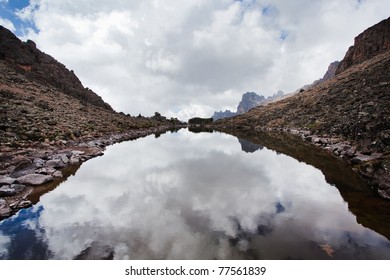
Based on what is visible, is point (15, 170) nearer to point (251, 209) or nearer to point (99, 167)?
point (99, 167)

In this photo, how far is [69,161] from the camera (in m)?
20.8

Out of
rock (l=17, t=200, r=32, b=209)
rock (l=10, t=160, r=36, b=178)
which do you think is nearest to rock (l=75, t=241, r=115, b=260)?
rock (l=17, t=200, r=32, b=209)

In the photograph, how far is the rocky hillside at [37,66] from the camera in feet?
209

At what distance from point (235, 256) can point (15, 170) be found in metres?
15.6

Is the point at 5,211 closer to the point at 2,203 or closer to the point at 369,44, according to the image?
the point at 2,203

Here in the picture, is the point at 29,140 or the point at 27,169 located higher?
the point at 29,140

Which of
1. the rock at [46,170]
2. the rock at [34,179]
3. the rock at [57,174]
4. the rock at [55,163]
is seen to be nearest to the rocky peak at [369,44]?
the rock at [55,163]

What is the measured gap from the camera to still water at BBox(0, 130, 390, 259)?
7.77 meters

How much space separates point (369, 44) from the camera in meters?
97.4

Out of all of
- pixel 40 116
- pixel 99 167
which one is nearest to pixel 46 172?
pixel 99 167

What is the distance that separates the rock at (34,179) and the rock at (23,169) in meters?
0.85

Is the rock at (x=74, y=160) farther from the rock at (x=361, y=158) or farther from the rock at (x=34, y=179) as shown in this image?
the rock at (x=361, y=158)

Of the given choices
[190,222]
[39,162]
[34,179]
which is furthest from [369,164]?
[39,162]

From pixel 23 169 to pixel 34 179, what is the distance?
6.94 ft
